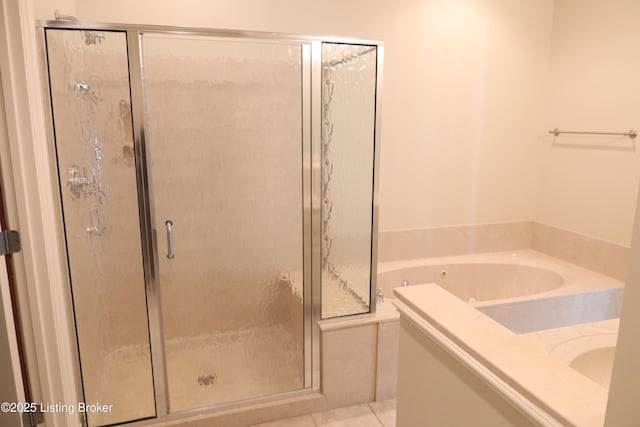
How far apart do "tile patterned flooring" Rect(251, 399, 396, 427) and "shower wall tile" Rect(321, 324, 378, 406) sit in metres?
0.05

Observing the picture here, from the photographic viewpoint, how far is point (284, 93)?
224cm

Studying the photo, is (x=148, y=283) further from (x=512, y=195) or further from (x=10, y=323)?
(x=512, y=195)

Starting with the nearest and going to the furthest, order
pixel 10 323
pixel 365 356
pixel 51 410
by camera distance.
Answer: pixel 10 323, pixel 51 410, pixel 365 356

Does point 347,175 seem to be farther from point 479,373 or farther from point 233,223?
point 479,373

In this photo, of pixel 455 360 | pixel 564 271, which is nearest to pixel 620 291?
pixel 564 271

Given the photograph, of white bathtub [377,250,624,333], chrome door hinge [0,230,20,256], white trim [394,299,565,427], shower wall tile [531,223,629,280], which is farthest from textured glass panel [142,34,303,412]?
shower wall tile [531,223,629,280]

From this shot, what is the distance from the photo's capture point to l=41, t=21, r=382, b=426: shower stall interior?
6.31 ft

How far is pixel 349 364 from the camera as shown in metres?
2.37

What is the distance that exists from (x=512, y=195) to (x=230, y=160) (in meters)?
2.35

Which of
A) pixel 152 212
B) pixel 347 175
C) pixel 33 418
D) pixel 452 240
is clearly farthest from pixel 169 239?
pixel 452 240

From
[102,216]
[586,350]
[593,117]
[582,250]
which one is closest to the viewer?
[586,350]

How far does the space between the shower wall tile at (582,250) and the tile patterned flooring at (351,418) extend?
174 cm

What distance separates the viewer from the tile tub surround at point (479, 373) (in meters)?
0.76

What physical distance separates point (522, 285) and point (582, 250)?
0.49m
